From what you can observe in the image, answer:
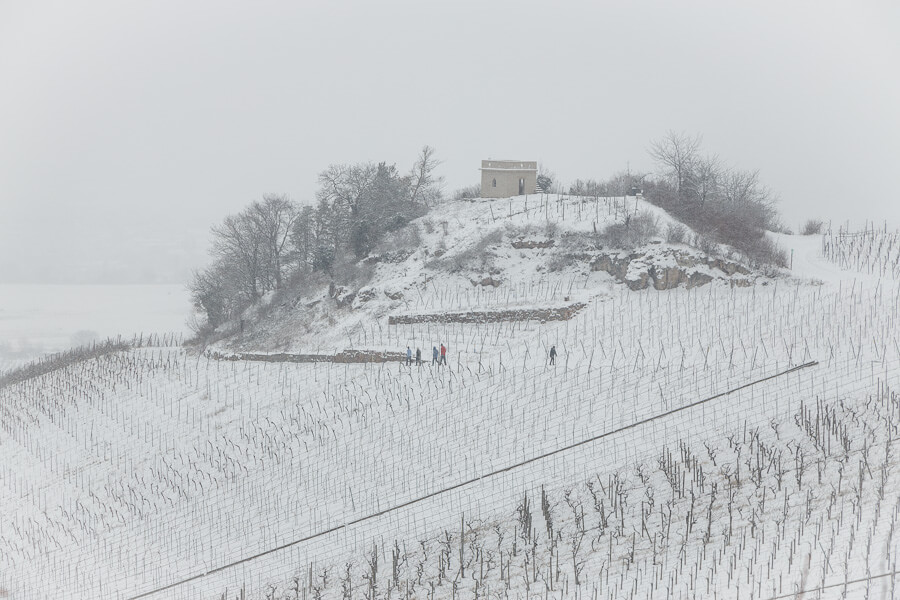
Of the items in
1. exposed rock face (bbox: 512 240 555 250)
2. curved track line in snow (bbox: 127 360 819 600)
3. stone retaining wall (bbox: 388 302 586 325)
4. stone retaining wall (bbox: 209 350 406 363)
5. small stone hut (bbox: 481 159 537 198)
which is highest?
small stone hut (bbox: 481 159 537 198)

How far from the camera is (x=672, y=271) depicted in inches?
1053

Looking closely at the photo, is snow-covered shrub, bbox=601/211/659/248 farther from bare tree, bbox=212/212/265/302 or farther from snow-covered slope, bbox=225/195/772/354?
bare tree, bbox=212/212/265/302

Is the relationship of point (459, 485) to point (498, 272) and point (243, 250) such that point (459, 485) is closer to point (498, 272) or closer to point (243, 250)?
point (498, 272)

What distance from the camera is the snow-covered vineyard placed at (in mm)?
12336

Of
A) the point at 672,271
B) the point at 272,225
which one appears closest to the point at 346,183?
the point at 272,225

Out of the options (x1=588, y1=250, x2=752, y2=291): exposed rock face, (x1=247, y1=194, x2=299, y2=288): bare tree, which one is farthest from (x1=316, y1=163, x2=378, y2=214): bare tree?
(x1=588, y1=250, x2=752, y2=291): exposed rock face

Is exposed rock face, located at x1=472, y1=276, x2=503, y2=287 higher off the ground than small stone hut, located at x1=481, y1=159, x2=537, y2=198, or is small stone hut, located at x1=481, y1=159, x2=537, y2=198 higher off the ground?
small stone hut, located at x1=481, y1=159, x2=537, y2=198

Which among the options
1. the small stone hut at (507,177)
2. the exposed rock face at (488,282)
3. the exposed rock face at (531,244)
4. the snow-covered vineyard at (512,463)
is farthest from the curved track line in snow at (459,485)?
the small stone hut at (507,177)

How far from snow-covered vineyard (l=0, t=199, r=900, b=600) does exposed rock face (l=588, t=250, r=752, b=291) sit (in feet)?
1.21

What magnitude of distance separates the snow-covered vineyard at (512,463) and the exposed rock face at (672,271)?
368 millimetres

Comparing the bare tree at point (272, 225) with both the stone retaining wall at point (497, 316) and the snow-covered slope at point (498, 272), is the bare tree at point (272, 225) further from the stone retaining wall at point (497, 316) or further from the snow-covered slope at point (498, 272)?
the stone retaining wall at point (497, 316)

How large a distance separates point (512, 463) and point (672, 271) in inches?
509

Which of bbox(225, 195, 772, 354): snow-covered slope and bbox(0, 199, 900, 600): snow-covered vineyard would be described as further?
bbox(225, 195, 772, 354): snow-covered slope

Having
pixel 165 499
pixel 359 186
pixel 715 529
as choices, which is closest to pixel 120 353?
pixel 359 186
